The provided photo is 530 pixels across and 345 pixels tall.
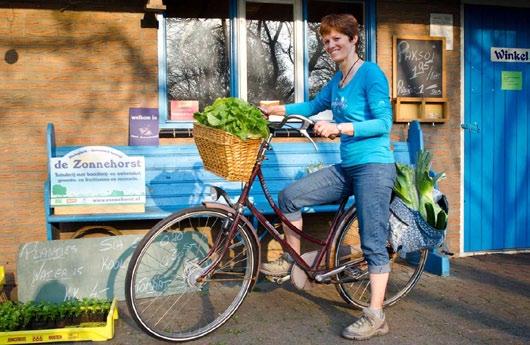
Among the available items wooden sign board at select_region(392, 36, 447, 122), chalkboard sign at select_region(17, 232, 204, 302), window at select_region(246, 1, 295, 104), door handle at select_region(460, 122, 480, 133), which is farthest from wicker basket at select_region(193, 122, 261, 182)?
door handle at select_region(460, 122, 480, 133)

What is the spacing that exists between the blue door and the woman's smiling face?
2.99m

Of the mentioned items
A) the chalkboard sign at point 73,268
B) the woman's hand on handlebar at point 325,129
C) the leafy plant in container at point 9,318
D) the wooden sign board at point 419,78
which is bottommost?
the leafy plant in container at point 9,318

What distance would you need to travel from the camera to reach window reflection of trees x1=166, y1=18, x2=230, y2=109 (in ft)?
18.5

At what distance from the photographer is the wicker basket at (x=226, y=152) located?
334 centimetres

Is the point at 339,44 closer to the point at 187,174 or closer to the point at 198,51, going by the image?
the point at 187,174

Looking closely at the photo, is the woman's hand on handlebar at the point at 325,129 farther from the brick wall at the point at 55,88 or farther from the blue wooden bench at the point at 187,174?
the brick wall at the point at 55,88

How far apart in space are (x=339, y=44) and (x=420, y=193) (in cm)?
119

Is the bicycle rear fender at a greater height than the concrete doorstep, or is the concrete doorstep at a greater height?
the bicycle rear fender

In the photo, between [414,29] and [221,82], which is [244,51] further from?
[414,29]

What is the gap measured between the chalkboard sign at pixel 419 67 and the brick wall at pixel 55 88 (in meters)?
2.56

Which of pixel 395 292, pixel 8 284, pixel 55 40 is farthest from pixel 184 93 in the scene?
pixel 395 292

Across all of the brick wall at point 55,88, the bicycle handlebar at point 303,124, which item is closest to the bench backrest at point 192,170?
the brick wall at point 55,88

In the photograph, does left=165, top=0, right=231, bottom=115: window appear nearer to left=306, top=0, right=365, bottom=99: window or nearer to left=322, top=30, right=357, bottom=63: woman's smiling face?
left=306, top=0, right=365, bottom=99: window

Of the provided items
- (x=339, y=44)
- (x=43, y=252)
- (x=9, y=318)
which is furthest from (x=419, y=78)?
(x=9, y=318)
